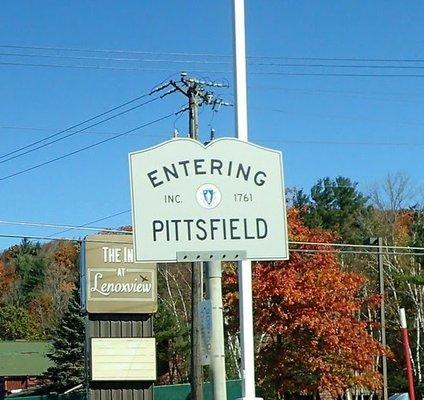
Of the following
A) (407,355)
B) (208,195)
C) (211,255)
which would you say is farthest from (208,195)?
(407,355)

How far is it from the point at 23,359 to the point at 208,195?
56964 mm

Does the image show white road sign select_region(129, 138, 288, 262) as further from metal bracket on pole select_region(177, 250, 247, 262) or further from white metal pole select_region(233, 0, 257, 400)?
white metal pole select_region(233, 0, 257, 400)

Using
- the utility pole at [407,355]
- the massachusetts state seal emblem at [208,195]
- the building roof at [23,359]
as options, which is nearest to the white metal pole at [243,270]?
the massachusetts state seal emblem at [208,195]

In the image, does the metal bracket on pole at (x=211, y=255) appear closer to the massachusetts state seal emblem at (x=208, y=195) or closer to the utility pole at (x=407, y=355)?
the massachusetts state seal emblem at (x=208, y=195)

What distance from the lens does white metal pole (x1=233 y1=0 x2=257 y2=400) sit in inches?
352

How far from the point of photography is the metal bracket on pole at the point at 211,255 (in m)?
8.01

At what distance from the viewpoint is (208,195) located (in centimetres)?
808

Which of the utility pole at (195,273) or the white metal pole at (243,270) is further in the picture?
the utility pole at (195,273)

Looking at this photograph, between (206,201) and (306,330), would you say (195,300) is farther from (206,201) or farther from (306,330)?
(206,201)

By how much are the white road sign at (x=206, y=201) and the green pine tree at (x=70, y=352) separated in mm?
41952

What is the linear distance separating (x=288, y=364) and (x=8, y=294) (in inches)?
2445

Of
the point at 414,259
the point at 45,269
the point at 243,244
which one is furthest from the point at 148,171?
the point at 45,269

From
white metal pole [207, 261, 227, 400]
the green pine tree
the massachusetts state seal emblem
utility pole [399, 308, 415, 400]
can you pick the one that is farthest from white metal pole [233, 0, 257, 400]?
the green pine tree

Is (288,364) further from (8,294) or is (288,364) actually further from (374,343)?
(8,294)
